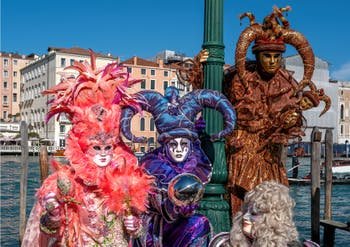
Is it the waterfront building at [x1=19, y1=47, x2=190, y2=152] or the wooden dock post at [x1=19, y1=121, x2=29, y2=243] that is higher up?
the waterfront building at [x1=19, y1=47, x2=190, y2=152]

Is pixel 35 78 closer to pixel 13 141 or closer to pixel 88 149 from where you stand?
pixel 13 141

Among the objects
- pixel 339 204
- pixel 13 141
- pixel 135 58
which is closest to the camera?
pixel 339 204

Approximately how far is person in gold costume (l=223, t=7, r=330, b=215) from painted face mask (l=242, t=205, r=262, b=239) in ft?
7.34

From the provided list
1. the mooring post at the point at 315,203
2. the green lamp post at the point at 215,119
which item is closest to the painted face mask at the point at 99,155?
the green lamp post at the point at 215,119

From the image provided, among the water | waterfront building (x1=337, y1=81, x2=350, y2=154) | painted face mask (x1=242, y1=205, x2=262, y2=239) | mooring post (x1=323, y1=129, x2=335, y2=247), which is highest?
waterfront building (x1=337, y1=81, x2=350, y2=154)

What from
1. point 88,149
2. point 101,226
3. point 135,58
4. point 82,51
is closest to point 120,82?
point 88,149

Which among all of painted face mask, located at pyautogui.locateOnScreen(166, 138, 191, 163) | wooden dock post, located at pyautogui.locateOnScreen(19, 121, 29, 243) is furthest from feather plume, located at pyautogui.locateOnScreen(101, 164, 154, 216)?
wooden dock post, located at pyautogui.locateOnScreen(19, 121, 29, 243)

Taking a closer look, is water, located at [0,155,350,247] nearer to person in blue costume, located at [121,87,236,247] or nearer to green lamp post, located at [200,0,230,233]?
green lamp post, located at [200,0,230,233]

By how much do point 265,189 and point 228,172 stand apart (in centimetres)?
240

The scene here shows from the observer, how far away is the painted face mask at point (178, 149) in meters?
4.16

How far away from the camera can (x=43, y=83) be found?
2127 inches

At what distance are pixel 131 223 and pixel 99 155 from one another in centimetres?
51

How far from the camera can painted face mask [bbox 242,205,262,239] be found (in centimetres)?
273

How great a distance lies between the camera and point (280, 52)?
5.16 meters
